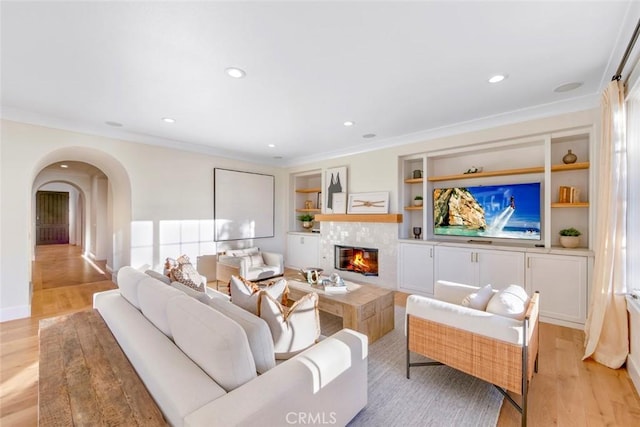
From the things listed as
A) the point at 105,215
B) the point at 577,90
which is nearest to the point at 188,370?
the point at 577,90

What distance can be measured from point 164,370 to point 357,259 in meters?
4.35

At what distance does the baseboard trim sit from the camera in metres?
3.38

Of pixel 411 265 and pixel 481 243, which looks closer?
pixel 481 243

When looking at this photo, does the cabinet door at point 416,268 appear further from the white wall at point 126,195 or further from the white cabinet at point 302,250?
the white wall at point 126,195

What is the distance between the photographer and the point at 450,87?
281 centimetres

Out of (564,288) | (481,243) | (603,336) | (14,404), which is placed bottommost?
(14,404)

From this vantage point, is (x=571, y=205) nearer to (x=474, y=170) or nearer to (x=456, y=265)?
(x=474, y=170)

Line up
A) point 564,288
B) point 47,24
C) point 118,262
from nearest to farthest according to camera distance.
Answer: point 47,24 → point 564,288 → point 118,262

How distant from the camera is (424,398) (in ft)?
6.57

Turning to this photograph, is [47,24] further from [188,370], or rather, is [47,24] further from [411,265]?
[411,265]

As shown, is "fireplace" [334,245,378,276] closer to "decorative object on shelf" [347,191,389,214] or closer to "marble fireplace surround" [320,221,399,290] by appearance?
"marble fireplace surround" [320,221,399,290]

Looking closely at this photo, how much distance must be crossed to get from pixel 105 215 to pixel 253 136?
5.49 m

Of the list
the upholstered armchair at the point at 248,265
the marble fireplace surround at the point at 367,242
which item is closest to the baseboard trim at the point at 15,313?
the upholstered armchair at the point at 248,265

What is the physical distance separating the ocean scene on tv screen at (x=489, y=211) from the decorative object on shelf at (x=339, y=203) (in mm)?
1664
